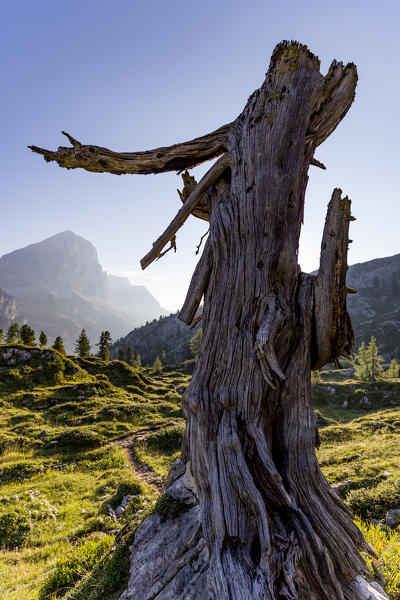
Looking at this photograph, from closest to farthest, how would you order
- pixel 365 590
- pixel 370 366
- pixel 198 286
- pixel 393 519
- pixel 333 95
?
pixel 365 590 < pixel 198 286 < pixel 333 95 < pixel 393 519 < pixel 370 366

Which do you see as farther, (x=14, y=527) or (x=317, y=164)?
(x=14, y=527)

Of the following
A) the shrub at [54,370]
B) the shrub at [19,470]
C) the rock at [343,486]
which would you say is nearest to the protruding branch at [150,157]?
the rock at [343,486]

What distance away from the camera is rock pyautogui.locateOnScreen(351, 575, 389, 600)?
2.66m

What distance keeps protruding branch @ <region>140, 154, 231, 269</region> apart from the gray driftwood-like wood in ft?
0.06

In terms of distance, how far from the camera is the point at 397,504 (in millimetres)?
6953

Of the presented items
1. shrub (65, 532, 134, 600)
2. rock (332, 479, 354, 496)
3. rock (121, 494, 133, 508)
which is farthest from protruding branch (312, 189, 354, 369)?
rock (121, 494, 133, 508)

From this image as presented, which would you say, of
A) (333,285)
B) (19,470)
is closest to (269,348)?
(333,285)

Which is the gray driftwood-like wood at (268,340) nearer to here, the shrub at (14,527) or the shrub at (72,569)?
the shrub at (72,569)

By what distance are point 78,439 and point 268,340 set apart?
19.0 metres

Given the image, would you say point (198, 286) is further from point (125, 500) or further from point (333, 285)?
point (125, 500)

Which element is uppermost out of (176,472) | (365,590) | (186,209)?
(186,209)

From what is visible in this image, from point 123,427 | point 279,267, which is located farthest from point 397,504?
point 123,427

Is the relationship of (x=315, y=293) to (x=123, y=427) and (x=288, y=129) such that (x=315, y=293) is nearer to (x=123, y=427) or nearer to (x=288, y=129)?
(x=288, y=129)

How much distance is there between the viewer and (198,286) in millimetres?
3717
